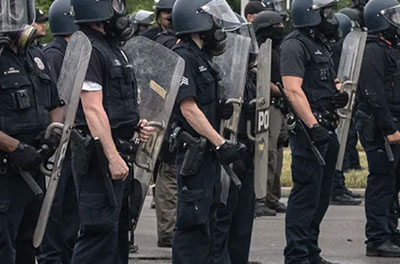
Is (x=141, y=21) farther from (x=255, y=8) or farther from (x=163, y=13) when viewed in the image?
(x=163, y=13)

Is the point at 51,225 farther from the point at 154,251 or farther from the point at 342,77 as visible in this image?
the point at 342,77

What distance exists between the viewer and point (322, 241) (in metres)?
9.66

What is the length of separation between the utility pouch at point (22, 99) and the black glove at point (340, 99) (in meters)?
2.87

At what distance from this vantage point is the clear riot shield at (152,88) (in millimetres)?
6629

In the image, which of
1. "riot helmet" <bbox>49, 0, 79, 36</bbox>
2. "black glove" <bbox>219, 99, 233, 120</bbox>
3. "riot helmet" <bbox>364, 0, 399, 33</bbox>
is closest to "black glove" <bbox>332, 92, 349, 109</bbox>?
"riot helmet" <bbox>364, 0, 399, 33</bbox>

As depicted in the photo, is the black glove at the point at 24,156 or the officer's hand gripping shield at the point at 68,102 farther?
the officer's hand gripping shield at the point at 68,102

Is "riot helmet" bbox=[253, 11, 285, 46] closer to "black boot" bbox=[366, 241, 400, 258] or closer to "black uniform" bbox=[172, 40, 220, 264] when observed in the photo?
"black boot" bbox=[366, 241, 400, 258]

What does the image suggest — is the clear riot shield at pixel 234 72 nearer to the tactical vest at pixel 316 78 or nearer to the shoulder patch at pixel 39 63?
the tactical vest at pixel 316 78

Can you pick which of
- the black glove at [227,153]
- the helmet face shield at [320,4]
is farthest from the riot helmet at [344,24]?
the black glove at [227,153]

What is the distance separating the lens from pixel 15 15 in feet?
19.1

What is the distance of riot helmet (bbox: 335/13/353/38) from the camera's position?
39.1 ft

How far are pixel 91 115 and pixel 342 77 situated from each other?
3.01 metres

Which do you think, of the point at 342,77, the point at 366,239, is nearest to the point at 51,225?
the point at 342,77

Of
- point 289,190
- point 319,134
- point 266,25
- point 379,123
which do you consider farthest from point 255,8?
point 319,134
